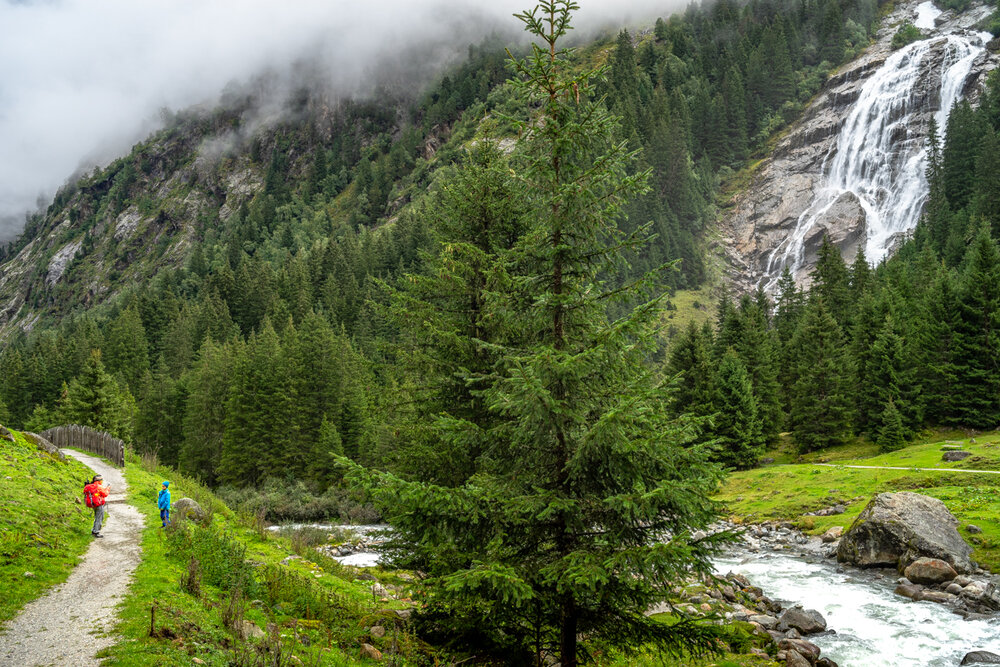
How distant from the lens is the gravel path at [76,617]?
328 inches

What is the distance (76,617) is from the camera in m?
9.92

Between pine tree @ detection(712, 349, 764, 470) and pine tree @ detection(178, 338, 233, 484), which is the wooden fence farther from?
pine tree @ detection(712, 349, 764, 470)

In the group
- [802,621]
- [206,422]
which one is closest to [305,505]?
[206,422]

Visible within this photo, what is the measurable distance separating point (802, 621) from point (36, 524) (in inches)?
902

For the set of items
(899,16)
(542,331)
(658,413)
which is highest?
(899,16)

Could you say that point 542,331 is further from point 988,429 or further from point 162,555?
point 988,429

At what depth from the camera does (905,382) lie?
42844 mm

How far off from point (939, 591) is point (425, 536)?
67.8 feet

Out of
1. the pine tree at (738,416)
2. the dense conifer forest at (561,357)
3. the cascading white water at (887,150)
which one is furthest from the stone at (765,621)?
the cascading white water at (887,150)

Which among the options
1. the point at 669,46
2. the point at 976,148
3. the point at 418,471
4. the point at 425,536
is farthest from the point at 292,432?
the point at 669,46

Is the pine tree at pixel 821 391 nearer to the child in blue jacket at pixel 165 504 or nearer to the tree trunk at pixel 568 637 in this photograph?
the tree trunk at pixel 568 637

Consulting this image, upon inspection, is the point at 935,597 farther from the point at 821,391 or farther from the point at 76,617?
the point at 821,391

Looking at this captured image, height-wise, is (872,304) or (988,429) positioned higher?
(872,304)

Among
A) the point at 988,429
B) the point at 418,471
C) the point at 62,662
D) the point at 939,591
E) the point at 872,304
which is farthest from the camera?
the point at 872,304
